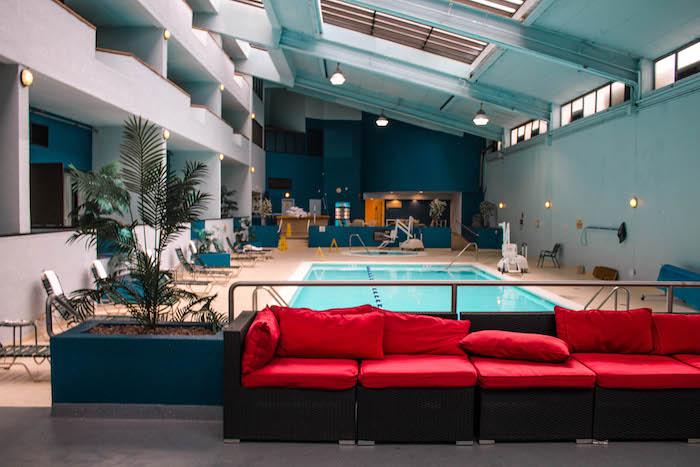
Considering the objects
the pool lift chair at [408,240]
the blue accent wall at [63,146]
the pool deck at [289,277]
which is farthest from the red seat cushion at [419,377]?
the pool lift chair at [408,240]

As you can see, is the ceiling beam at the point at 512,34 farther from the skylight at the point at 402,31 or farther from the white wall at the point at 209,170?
the white wall at the point at 209,170

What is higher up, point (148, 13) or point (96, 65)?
point (148, 13)

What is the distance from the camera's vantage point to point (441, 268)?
1413cm

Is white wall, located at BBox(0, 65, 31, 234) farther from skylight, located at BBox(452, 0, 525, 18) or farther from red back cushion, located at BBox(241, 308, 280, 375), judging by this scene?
skylight, located at BBox(452, 0, 525, 18)

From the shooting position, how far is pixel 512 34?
33.4 feet

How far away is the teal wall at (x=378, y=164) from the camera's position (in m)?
26.0

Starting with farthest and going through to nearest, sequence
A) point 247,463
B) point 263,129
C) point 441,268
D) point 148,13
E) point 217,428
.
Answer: point 263,129 → point 441,268 → point 148,13 → point 217,428 → point 247,463

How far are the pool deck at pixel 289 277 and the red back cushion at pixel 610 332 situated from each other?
392 centimetres

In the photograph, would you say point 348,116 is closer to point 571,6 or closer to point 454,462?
point 571,6

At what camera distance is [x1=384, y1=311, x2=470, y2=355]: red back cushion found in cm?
380

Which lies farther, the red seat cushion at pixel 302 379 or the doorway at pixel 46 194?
the doorway at pixel 46 194

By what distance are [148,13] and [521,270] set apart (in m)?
10.1

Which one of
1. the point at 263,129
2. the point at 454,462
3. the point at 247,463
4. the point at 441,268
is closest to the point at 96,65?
the point at 247,463

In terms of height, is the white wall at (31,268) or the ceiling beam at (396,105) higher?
the ceiling beam at (396,105)
